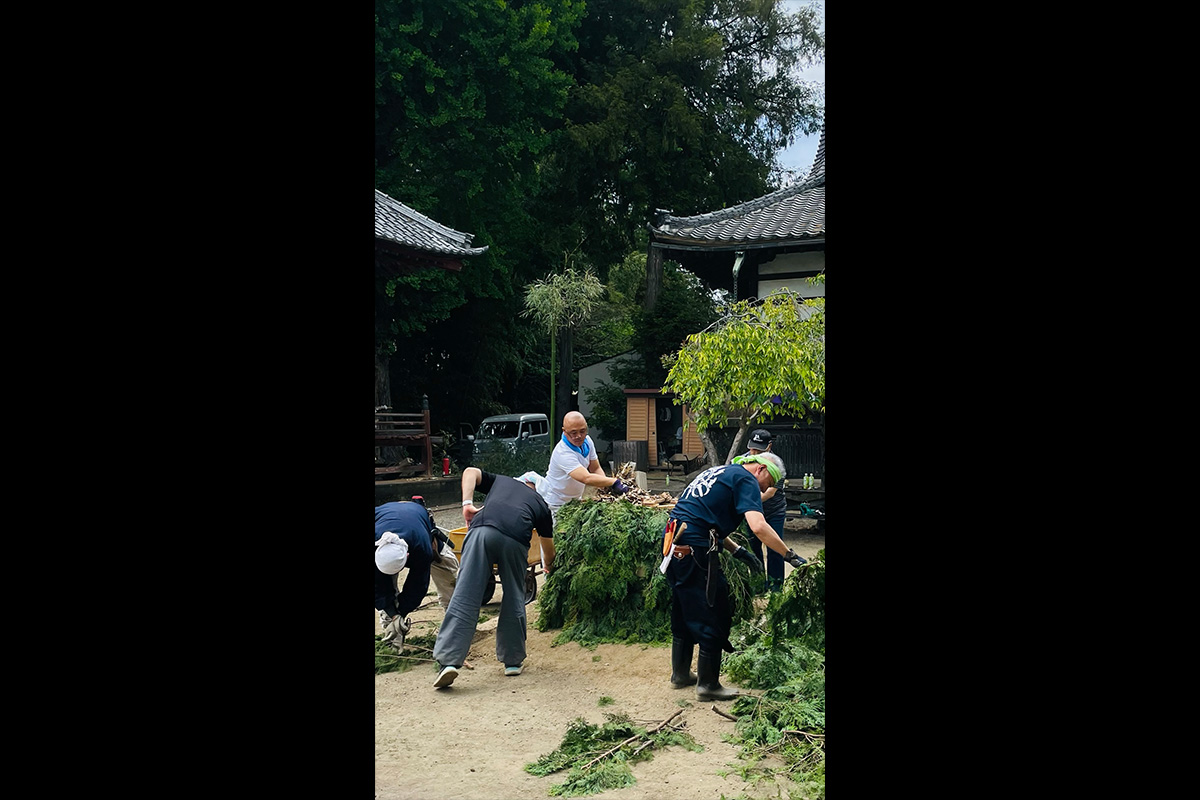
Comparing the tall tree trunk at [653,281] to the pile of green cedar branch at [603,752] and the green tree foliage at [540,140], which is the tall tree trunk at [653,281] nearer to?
the green tree foliage at [540,140]

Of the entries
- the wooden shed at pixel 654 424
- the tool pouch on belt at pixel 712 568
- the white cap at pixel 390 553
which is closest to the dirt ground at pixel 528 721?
the tool pouch on belt at pixel 712 568

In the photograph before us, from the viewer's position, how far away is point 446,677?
6.12 meters

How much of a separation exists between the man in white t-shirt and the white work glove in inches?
58.2

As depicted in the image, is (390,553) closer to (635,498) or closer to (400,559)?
(400,559)

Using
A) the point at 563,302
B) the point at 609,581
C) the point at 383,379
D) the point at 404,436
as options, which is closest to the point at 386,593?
the point at 609,581

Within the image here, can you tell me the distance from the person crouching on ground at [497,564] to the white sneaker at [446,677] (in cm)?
3

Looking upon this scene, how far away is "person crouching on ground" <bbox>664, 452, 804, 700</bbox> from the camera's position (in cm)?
583

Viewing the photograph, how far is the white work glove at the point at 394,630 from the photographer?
278 inches
